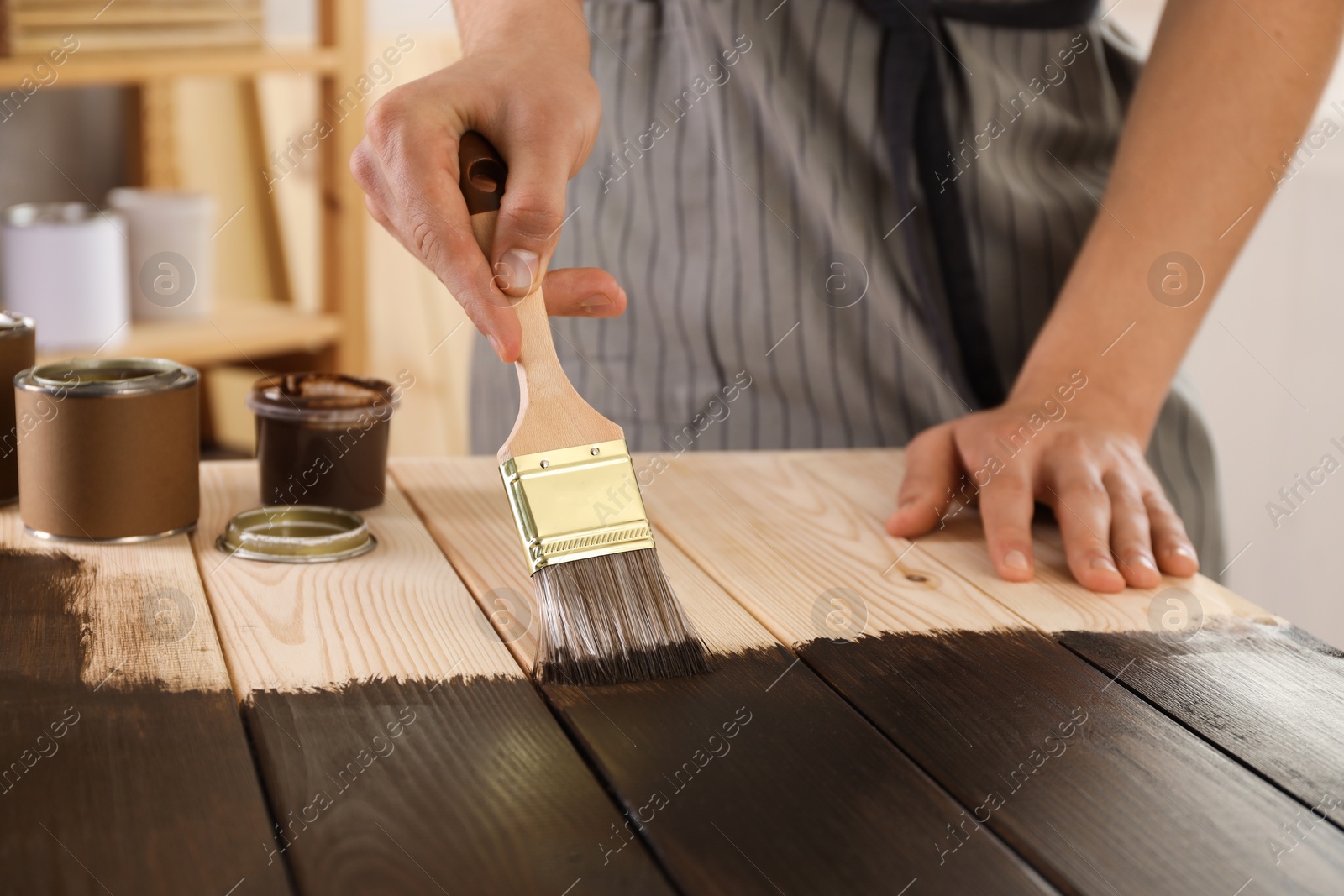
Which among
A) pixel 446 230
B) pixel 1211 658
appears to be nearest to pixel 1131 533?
pixel 1211 658

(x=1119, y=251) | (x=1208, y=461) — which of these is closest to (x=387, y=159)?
(x=1119, y=251)

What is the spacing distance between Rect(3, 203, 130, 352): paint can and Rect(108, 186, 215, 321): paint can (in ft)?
0.32

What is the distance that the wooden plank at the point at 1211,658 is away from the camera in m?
0.71

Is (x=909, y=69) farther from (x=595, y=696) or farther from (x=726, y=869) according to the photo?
(x=726, y=869)

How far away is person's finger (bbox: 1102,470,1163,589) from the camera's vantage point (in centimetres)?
94

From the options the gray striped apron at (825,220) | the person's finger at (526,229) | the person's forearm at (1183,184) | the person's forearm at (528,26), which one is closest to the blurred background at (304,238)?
the gray striped apron at (825,220)

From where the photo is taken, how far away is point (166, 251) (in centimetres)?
217

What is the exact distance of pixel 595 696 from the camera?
0.74 m

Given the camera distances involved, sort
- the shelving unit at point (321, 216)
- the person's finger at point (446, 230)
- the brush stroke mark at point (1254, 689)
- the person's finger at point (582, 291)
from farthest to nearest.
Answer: the shelving unit at point (321, 216)
the person's finger at point (582, 291)
the person's finger at point (446, 230)
the brush stroke mark at point (1254, 689)

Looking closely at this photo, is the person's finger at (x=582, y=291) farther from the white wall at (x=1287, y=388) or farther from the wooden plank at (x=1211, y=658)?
the white wall at (x=1287, y=388)

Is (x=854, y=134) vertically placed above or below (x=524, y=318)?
above

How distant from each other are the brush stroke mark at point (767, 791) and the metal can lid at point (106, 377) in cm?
37

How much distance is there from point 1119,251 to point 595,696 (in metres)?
0.66

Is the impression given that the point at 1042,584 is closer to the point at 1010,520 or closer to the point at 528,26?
the point at 1010,520
